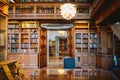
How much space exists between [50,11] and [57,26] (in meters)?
1.01

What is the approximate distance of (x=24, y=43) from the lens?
39.0ft

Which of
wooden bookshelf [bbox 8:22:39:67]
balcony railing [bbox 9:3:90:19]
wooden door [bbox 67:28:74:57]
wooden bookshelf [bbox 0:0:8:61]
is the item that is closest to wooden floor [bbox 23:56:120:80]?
wooden bookshelf [bbox 0:0:8:61]

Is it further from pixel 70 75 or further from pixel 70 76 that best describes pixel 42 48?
pixel 70 76

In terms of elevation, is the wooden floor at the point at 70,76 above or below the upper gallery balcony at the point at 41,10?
below

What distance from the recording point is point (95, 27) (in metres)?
11.9

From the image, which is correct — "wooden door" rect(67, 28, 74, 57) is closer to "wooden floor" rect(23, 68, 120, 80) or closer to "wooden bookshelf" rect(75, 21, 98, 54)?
"wooden bookshelf" rect(75, 21, 98, 54)

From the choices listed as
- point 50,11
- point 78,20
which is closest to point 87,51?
point 78,20

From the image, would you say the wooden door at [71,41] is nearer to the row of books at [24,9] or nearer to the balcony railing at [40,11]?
the balcony railing at [40,11]

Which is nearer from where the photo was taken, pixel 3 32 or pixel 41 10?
pixel 3 32

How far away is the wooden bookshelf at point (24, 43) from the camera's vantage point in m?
11.7

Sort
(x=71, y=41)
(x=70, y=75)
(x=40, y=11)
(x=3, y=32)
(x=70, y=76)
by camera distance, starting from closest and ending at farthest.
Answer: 1. (x=70, y=76)
2. (x=70, y=75)
3. (x=3, y=32)
4. (x=40, y=11)
5. (x=71, y=41)

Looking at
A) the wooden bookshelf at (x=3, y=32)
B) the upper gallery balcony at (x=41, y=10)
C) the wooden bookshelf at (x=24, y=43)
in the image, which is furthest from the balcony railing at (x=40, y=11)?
the wooden bookshelf at (x=3, y=32)

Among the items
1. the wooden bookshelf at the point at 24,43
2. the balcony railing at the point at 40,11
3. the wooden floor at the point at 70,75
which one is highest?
the balcony railing at the point at 40,11

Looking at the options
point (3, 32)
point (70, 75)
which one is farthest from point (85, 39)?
point (70, 75)
